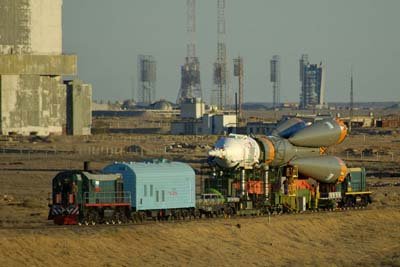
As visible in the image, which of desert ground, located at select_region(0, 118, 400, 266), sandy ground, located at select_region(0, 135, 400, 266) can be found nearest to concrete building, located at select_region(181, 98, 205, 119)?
desert ground, located at select_region(0, 118, 400, 266)

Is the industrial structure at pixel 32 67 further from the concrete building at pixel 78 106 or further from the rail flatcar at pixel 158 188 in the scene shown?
the rail flatcar at pixel 158 188

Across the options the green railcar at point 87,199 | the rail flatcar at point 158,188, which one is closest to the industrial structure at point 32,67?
the rail flatcar at point 158,188

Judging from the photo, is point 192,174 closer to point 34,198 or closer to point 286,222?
point 286,222

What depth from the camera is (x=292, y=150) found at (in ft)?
192

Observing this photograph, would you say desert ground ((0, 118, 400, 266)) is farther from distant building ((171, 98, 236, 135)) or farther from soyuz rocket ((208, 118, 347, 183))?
distant building ((171, 98, 236, 135))

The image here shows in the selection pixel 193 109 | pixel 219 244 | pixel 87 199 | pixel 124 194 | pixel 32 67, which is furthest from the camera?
pixel 193 109

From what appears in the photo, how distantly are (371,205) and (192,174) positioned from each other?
1372cm

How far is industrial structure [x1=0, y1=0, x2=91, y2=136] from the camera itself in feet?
424

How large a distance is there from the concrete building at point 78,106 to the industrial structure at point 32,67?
111 inches

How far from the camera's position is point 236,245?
157 ft

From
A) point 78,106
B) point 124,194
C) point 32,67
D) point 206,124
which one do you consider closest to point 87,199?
point 124,194

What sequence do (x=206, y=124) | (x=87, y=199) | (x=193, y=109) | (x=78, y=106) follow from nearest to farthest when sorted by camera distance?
(x=87, y=199) < (x=78, y=106) < (x=206, y=124) < (x=193, y=109)

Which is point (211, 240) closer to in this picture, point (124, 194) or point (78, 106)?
point (124, 194)

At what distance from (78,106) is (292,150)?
277 feet
